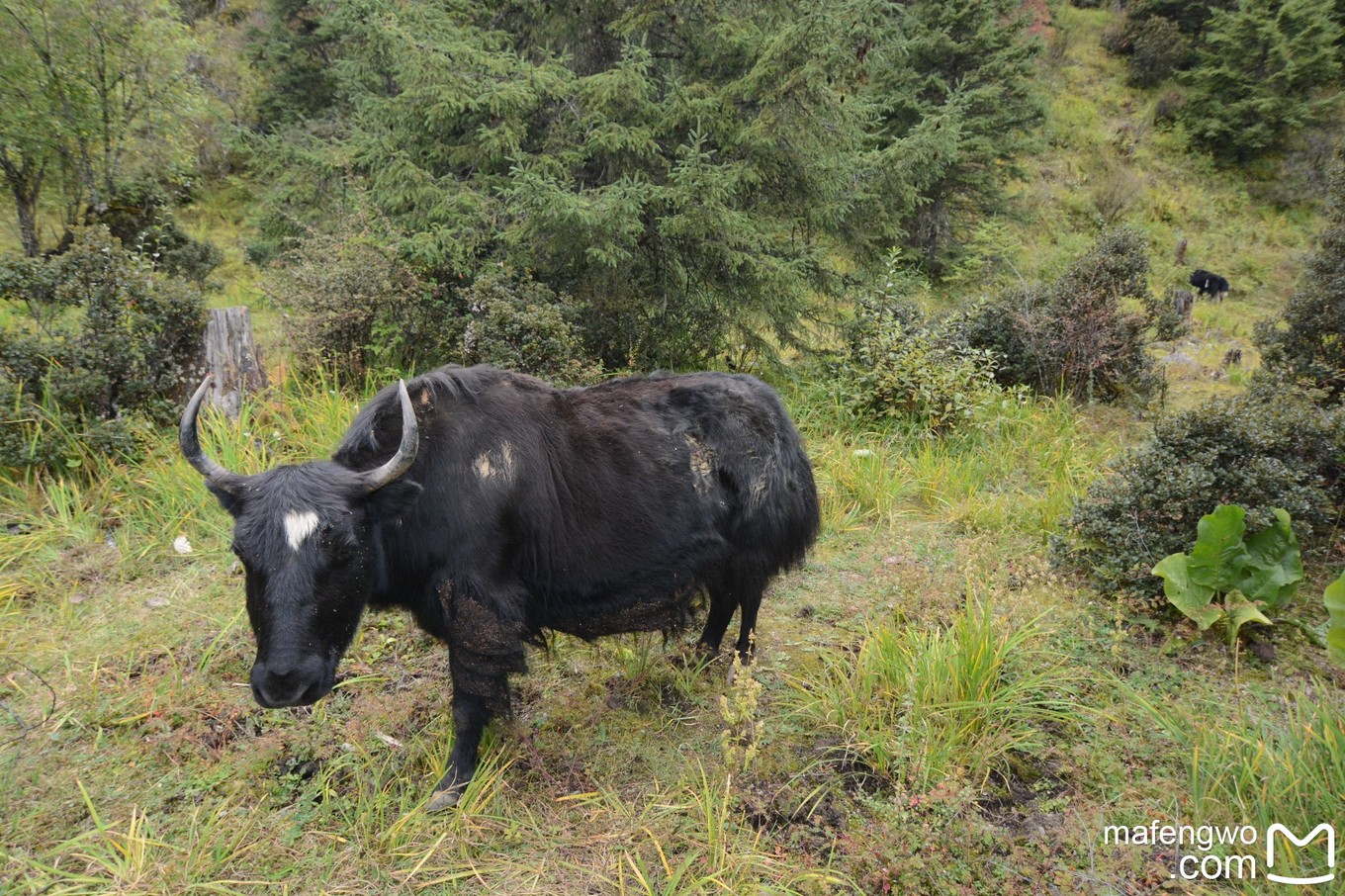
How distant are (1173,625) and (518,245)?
5.63m

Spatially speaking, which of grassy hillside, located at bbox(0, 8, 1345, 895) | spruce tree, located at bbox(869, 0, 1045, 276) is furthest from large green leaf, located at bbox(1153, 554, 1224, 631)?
spruce tree, located at bbox(869, 0, 1045, 276)

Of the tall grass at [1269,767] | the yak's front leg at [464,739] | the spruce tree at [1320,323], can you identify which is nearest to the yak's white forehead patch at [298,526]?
the yak's front leg at [464,739]

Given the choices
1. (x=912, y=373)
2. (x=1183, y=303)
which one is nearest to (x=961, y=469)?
(x=912, y=373)

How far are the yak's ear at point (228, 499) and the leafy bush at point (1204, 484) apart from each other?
4504mm

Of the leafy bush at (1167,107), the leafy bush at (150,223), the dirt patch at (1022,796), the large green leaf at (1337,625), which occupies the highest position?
the leafy bush at (1167,107)

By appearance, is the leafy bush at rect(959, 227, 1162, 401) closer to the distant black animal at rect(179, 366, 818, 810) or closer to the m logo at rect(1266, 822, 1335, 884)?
the distant black animal at rect(179, 366, 818, 810)

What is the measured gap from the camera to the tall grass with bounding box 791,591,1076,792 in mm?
Result: 2818

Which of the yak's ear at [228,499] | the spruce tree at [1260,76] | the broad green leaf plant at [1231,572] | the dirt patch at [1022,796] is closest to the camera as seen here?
the yak's ear at [228,499]

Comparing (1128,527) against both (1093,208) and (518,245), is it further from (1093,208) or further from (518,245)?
(1093,208)

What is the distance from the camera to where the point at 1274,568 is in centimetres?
365

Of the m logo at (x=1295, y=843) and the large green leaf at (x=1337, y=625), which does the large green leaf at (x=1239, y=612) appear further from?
the m logo at (x=1295, y=843)

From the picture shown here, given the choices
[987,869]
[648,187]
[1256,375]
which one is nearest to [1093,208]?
[1256,375]

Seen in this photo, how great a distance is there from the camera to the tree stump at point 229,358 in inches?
218

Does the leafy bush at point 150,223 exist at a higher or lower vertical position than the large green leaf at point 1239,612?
higher
